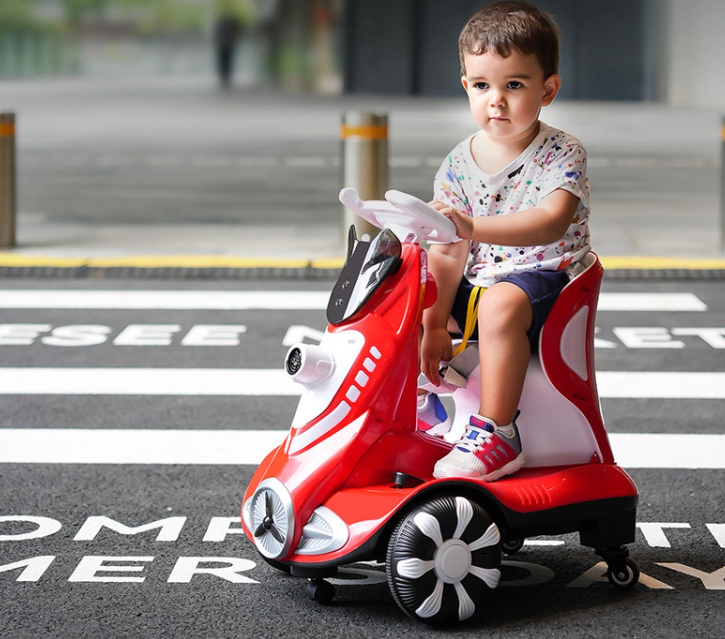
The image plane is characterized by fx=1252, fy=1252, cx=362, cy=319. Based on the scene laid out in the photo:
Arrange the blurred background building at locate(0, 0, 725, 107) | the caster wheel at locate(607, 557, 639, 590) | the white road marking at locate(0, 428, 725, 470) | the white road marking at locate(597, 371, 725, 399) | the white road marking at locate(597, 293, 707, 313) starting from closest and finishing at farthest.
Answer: the caster wheel at locate(607, 557, 639, 590) < the white road marking at locate(0, 428, 725, 470) < the white road marking at locate(597, 371, 725, 399) < the white road marking at locate(597, 293, 707, 313) < the blurred background building at locate(0, 0, 725, 107)

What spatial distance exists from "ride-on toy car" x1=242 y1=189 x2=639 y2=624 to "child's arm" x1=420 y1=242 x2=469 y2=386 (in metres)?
0.15

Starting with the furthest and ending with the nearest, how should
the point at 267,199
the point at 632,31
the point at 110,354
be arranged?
the point at 632,31 < the point at 267,199 < the point at 110,354

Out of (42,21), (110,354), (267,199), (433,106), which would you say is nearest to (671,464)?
(110,354)

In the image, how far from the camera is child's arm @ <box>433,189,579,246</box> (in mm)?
2961

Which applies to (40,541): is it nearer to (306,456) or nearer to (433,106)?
(306,456)

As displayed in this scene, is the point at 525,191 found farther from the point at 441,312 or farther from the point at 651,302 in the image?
the point at 651,302

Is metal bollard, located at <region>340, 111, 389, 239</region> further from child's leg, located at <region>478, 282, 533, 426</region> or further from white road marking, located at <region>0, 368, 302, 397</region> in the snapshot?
child's leg, located at <region>478, 282, 533, 426</region>

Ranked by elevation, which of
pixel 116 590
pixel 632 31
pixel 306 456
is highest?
pixel 632 31

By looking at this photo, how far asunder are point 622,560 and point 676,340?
10.8 ft

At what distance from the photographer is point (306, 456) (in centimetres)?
304

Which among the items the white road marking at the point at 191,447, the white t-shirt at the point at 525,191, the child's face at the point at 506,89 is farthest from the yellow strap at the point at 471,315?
the white road marking at the point at 191,447

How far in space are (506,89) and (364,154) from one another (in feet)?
17.6

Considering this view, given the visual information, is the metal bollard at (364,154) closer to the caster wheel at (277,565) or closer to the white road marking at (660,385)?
the white road marking at (660,385)

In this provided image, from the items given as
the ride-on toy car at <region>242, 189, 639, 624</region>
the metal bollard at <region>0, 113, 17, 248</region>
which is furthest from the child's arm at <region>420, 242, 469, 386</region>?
the metal bollard at <region>0, 113, 17, 248</region>
